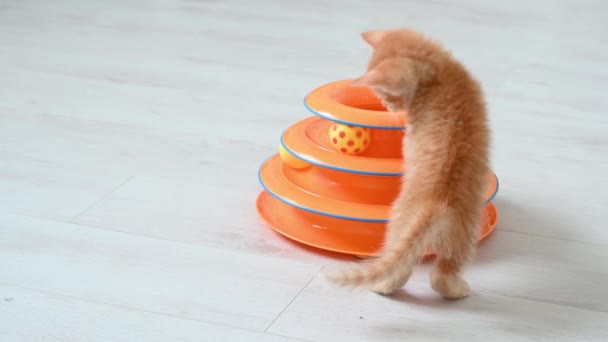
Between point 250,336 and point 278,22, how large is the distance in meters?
2.19

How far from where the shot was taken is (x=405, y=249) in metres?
1.29

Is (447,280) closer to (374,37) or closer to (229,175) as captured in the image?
(374,37)

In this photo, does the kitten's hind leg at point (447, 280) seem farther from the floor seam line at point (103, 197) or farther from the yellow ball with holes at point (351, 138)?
the floor seam line at point (103, 197)

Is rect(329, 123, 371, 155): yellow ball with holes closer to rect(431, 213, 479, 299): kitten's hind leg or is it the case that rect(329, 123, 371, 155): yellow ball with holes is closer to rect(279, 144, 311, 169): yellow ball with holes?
rect(279, 144, 311, 169): yellow ball with holes

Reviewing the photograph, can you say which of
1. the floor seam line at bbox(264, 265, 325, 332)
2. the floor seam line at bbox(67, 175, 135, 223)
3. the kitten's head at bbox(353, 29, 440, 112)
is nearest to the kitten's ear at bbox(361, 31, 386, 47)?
the kitten's head at bbox(353, 29, 440, 112)

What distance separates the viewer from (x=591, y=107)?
7.84 feet

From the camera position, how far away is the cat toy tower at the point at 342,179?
1.54m

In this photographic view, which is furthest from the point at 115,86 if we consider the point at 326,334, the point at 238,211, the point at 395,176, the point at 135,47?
the point at 326,334

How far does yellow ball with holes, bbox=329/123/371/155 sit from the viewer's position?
5.17 ft

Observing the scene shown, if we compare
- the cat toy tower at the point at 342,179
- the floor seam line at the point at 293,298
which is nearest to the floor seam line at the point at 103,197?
the cat toy tower at the point at 342,179

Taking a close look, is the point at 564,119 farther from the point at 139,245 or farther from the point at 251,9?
the point at 251,9

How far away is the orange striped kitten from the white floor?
112 mm

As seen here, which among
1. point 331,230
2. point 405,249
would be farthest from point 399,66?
point 331,230

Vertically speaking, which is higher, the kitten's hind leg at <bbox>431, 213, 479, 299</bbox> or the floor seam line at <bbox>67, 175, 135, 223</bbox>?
the kitten's hind leg at <bbox>431, 213, 479, 299</bbox>
